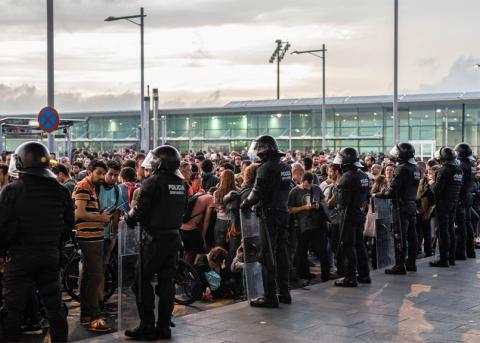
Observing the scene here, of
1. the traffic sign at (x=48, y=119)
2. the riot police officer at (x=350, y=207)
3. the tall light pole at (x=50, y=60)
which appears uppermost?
the tall light pole at (x=50, y=60)

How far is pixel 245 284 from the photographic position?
30.3 feet

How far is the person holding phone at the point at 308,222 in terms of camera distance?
10.5 m

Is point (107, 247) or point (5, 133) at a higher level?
point (5, 133)

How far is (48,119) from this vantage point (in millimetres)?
14344

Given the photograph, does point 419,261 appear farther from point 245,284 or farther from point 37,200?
point 37,200

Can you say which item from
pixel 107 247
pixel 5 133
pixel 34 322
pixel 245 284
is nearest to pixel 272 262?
pixel 245 284

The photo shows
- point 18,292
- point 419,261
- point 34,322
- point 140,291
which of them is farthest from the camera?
point 419,261

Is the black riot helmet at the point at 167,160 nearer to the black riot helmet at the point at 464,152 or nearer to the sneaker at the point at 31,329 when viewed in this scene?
the sneaker at the point at 31,329

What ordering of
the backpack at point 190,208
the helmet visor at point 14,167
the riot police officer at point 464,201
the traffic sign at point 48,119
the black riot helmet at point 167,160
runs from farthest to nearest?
the traffic sign at point 48,119
the riot police officer at point 464,201
the backpack at point 190,208
the black riot helmet at point 167,160
the helmet visor at point 14,167

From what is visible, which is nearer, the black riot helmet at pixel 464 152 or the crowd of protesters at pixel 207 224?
the crowd of protesters at pixel 207 224

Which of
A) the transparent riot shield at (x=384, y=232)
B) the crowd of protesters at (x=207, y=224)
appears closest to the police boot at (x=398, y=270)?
the transparent riot shield at (x=384, y=232)

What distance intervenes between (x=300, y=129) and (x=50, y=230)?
151 feet

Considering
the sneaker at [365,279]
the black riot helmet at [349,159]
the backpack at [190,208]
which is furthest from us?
the sneaker at [365,279]

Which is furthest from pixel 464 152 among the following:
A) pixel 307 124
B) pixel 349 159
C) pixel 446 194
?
pixel 307 124
